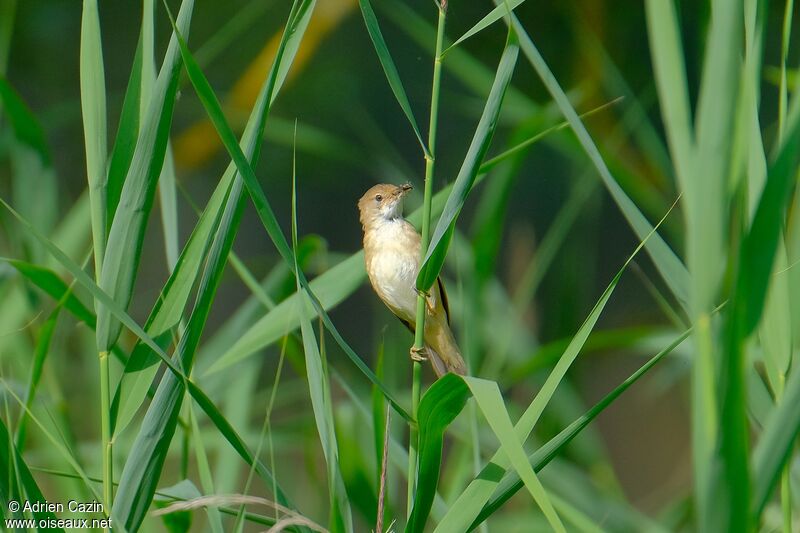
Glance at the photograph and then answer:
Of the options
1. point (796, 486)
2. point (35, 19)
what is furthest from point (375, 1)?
point (796, 486)

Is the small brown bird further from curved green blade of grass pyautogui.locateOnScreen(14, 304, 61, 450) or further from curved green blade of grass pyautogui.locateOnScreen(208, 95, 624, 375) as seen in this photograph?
curved green blade of grass pyautogui.locateOnScreen(14, 304, 61, 450)

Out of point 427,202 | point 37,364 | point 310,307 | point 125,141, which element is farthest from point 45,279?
point 427,202

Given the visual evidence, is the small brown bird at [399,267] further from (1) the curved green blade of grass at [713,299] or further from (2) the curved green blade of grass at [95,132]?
(1) the curved green blade of grass at [713,299]

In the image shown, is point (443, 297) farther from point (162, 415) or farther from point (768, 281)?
point (768, 281)

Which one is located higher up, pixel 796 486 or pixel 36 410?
pixel 36 410

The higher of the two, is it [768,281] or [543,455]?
[768,281]

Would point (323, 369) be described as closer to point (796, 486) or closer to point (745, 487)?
point (745, 487)
